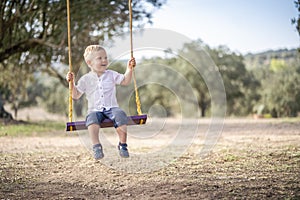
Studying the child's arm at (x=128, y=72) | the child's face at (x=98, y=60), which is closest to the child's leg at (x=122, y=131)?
the child's arm at (x=128, y=72)

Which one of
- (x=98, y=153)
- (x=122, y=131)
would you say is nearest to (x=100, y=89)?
(x=122, y=131)

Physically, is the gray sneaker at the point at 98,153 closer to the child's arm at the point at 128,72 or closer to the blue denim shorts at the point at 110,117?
the blue denim shorts at the point at 110,117

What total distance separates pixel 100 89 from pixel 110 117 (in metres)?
0.37

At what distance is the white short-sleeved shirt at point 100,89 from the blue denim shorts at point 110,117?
6 cm

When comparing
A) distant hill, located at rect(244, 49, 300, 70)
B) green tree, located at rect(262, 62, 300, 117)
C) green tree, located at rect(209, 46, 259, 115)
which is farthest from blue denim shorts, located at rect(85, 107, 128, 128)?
distant hill, located at rect(244, 49, 300, 70)

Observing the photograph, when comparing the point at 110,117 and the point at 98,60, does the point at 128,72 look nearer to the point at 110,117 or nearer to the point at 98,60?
the point at 98,60

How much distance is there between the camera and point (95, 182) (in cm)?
457

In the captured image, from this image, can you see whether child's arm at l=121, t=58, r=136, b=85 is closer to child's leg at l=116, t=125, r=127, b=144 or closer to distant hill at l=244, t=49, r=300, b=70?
child's leg at l=116, t=125, r=127, b=144

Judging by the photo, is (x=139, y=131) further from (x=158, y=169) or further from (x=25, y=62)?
(x=158, y=169)

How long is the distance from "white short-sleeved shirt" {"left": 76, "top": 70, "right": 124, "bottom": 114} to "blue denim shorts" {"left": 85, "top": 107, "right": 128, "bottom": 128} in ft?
0.21

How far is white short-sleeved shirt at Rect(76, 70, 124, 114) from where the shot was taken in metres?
4.58

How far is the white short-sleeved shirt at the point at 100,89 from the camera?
458cm

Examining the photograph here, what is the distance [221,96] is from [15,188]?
18946mm

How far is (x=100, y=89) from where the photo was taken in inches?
182
